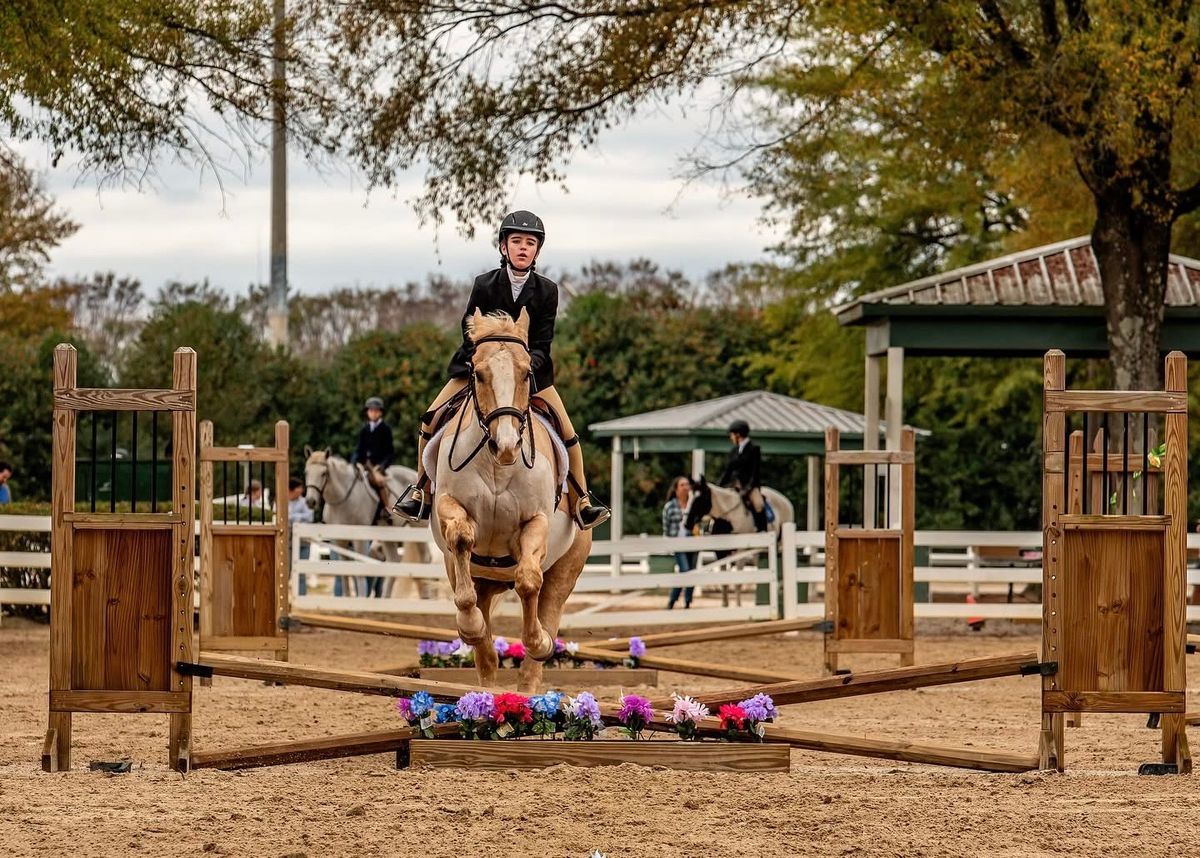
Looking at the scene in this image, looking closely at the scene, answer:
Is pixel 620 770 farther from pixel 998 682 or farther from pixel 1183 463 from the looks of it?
pixel 998 682

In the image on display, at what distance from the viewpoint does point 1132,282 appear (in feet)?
58.4

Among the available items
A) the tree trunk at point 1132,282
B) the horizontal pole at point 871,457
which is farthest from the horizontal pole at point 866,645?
the tree trunk at point 1132,282

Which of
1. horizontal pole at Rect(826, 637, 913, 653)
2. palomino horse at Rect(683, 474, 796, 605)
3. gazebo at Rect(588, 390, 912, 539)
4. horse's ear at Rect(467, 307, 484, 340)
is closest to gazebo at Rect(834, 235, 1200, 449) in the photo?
palomino horse at Rect(683, 474, 796, 605)

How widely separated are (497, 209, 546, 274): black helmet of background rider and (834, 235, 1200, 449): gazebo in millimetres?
10065

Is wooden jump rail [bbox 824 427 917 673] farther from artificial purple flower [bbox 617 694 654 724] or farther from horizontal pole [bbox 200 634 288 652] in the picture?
artificial purple flower [bbox 617 694 654 724]

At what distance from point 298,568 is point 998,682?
7191 millimetres

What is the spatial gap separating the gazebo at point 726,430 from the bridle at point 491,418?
50.1 feet

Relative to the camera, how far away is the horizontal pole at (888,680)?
7.63 meters

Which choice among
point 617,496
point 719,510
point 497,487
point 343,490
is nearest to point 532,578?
point 497,487

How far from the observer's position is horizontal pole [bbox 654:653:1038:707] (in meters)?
7.63

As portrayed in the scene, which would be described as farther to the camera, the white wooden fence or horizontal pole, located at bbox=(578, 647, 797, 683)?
the white wooden fence

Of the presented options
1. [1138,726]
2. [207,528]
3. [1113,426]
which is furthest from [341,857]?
[1113,426]

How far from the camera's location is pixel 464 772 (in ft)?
24.2

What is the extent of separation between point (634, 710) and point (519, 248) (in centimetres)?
246
